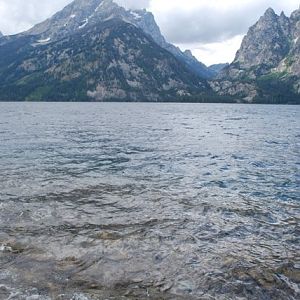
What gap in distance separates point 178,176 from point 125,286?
19.5 m

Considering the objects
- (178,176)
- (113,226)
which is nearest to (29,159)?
(178,176)

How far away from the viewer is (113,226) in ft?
60.9

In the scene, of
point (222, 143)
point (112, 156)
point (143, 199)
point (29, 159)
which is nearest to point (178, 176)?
point (143, 199)

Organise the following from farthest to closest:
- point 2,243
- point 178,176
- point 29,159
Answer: point 29,159, point 178,176, point 2,243

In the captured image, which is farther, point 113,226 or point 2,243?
point 113,226

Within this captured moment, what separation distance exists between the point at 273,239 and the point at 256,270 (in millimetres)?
3782

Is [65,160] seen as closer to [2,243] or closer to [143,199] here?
[143,199]

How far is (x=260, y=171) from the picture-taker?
34.7 m

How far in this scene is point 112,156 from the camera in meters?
42.8

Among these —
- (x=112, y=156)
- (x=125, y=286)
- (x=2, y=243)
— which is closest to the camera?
(x=125, y=286)

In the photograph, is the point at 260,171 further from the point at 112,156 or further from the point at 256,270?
the point at 256,270

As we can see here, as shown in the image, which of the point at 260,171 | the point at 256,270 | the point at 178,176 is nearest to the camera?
the point at 256,270

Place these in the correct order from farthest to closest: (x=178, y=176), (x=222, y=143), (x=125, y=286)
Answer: (x=222, y=143) → (x=178, y=176) → (x=125, y=286)

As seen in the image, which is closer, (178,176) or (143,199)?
(143,199)
